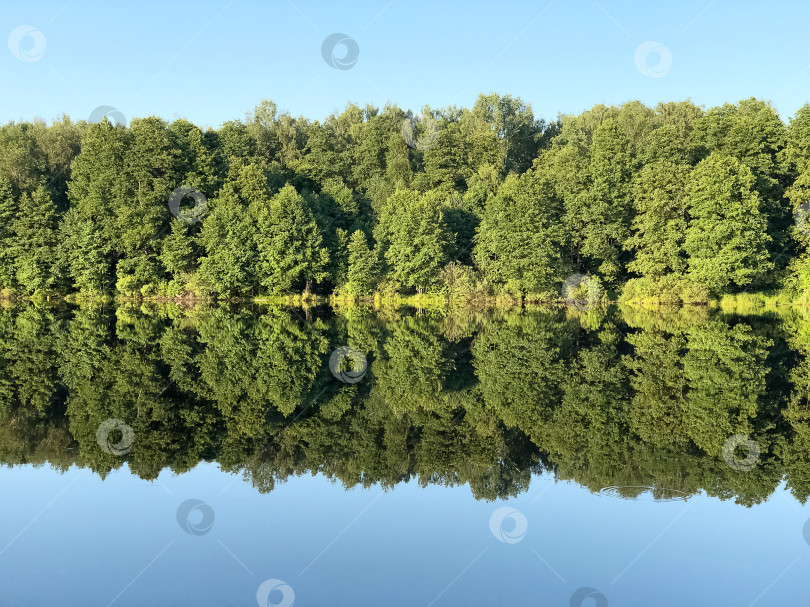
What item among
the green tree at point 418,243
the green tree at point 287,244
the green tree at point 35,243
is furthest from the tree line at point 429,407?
the green tree at point 35,243

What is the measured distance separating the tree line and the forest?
25.7 m

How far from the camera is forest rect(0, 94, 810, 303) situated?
2052 inches

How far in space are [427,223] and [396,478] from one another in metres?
47.5

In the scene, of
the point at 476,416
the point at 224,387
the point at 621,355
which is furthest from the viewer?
the point at 621,355

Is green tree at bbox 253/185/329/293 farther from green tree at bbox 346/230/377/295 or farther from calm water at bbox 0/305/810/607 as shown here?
calm water at bbox 0/305/810/607

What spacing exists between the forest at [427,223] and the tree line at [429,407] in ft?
84.2

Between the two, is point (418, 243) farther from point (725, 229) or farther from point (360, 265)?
point (725, 229)

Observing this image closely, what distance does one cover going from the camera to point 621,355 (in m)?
23.0

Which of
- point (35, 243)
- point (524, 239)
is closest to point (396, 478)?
point (524, 239)

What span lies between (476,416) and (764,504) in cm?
595

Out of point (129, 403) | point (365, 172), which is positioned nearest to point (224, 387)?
point (129, 403)

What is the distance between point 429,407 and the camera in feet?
50.7

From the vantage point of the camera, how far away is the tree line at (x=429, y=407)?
11.1 m

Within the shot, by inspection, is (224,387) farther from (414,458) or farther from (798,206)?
(798,206)
